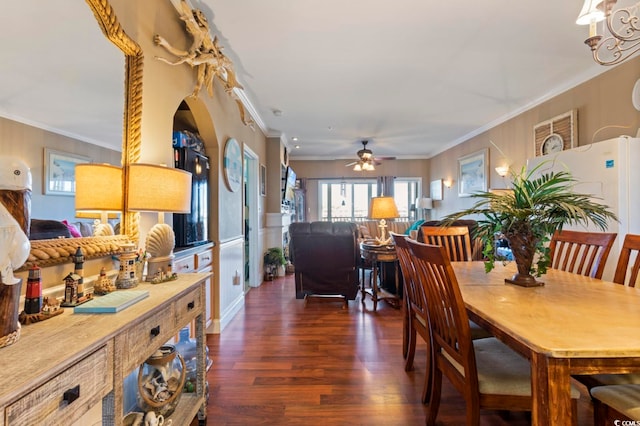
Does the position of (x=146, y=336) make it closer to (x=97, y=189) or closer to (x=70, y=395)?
(x=70, y=395)

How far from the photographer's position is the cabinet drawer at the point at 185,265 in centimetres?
216

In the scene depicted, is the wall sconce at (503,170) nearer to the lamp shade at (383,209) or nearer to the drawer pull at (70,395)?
the lamp shade at (383,209)

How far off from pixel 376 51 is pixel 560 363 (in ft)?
8.83

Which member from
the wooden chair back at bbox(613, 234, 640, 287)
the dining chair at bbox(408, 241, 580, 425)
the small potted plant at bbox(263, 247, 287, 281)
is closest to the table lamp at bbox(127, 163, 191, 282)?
the dining chair at bbox(408, 241, 580, 425)

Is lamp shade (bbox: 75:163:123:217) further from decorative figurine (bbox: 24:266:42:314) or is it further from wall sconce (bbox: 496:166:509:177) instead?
wall sconce (bbox: 496:166:509:177)

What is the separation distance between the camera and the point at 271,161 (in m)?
5.54

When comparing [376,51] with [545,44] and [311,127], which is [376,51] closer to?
[545,44]

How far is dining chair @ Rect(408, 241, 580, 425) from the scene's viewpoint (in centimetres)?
123

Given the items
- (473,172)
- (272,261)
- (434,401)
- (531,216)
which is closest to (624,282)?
(531,216)

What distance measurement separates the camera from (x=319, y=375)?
213 cm

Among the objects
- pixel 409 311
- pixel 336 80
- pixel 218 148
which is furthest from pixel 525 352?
pixel 336 80

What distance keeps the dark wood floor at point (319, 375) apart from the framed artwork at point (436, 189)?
4.56 meters

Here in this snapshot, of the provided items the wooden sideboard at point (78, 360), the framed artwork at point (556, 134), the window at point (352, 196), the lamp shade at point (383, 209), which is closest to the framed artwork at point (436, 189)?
the window at point (352, 196)

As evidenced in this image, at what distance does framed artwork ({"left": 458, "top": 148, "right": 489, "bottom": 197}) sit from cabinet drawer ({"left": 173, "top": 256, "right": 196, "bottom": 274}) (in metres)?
4.45
